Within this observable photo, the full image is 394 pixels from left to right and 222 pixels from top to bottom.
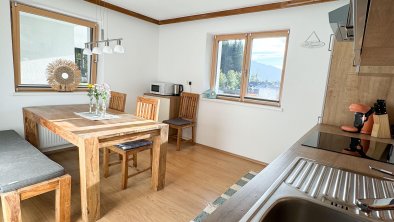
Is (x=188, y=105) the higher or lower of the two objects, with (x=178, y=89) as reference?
lower

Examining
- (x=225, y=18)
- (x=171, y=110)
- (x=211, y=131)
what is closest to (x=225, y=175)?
(x=211, y=131)

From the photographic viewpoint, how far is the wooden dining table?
67.7 inches

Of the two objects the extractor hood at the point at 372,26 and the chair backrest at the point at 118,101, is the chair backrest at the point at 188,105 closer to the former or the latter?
the chair backrest at the point at 118,101

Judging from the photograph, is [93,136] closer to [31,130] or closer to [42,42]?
[31,130]

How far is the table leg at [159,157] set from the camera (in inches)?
89.6

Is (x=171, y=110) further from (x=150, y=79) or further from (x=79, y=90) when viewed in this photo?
(x=79, y=90)

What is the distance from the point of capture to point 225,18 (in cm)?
347

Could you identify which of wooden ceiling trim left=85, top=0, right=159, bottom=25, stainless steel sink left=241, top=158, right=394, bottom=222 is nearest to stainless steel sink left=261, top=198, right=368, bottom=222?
stainless steel sink left=241, top=158, right=394, bottom=222

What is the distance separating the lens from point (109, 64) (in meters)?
3.59

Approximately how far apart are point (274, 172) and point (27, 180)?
1657 millimetres

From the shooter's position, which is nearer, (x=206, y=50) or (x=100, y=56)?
(x=100, y=56)

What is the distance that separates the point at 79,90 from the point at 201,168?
2.28 m

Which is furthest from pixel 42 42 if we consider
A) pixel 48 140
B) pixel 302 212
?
pixel 302 212

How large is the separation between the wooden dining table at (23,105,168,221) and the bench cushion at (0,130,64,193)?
23 centimetres
